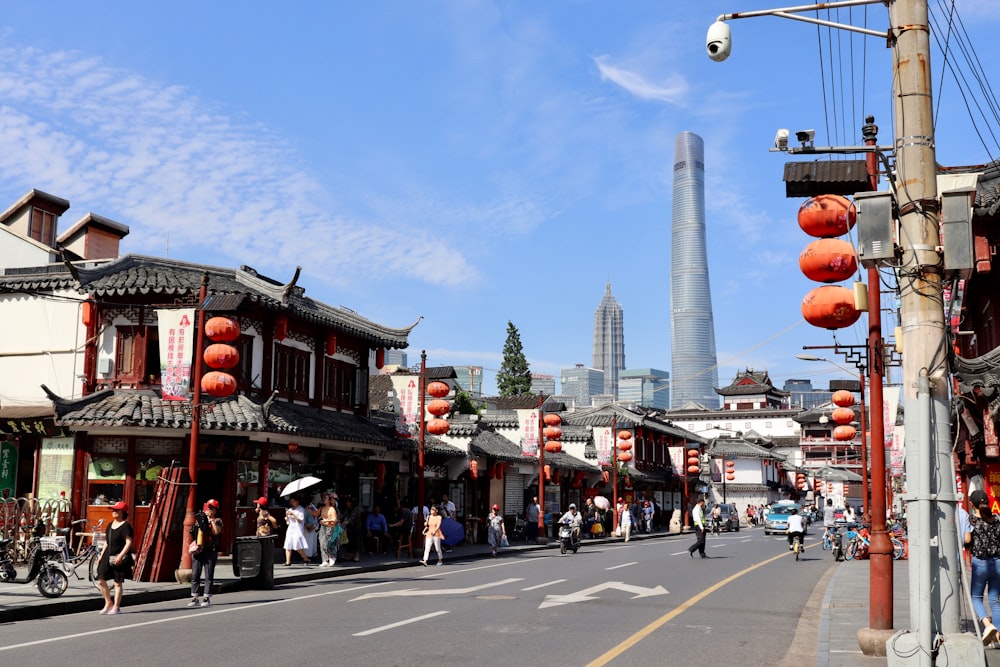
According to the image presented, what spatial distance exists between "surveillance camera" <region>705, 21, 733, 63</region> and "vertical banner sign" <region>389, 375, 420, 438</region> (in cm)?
2382

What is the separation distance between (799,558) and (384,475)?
14.5 m

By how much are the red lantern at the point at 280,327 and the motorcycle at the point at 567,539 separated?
12.4 metres

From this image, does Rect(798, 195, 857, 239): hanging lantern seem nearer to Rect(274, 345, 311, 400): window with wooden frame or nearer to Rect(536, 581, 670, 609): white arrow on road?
Rect(536, 581, 670, 609): white arrow on road

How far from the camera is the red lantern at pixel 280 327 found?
28406 millimetres

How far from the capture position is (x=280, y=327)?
93.4ft

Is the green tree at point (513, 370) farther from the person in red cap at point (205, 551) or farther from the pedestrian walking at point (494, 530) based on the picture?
the person in red cap at point (205, 551)

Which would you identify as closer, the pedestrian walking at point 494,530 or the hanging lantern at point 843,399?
the pedestrian walking at point 494,530

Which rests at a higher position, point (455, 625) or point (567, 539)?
point (455, 625)

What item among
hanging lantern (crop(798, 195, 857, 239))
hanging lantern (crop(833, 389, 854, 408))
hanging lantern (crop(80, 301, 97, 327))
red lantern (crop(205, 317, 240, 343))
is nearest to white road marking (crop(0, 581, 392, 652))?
red lantern (crop(205, 317, 240, 343))

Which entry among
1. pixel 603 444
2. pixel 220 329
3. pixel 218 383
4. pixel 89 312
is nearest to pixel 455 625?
pixel 218 383

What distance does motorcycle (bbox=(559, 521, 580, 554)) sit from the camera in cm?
3400

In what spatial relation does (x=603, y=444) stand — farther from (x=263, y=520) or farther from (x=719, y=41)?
(x=719, y=41)

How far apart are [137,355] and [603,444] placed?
35.4m

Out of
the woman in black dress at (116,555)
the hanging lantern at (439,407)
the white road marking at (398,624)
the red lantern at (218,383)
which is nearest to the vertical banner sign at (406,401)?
the hanging lantern at (439,407)
